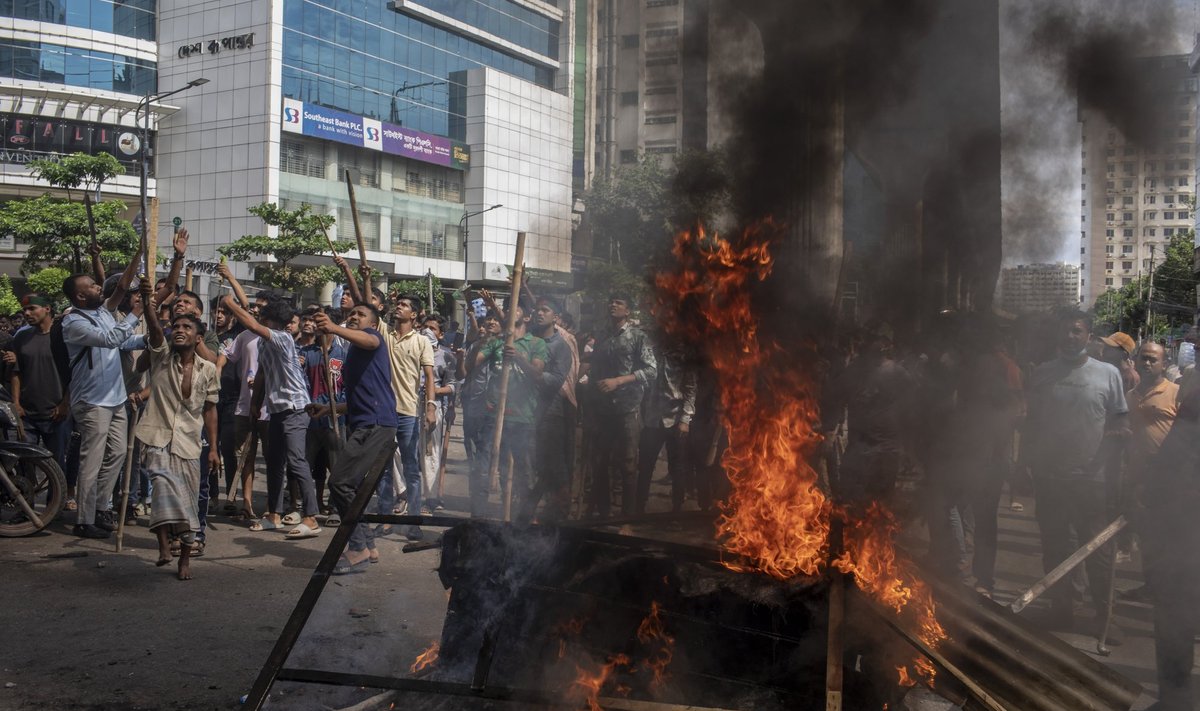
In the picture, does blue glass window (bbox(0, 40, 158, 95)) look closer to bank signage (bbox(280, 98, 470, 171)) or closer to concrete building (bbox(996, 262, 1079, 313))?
bank signage (bbox(280, 98, 470, 171))

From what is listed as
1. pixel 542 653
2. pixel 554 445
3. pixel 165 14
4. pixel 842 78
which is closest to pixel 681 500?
pixel 554 445

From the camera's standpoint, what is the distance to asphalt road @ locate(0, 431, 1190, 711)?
4.13 metres

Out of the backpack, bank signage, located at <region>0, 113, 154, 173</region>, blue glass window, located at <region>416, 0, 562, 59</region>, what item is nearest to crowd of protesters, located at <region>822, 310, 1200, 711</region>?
the backpack

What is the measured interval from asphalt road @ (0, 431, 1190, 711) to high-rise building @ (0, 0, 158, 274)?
117 ft

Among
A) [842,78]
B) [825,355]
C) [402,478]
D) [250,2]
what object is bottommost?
[402,478]

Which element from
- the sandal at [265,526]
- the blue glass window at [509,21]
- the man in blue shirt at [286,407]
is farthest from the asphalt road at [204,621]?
the blue glass window at [509,21]

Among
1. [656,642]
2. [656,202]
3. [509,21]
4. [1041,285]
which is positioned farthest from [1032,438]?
[509,21]

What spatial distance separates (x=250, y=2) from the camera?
38.7m

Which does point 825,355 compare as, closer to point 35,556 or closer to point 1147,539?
point 1147,539

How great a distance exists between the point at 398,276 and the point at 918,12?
1560 inches

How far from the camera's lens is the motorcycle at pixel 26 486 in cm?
697

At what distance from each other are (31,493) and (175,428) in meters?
1.93

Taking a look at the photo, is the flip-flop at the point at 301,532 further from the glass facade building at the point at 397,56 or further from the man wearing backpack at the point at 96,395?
the glass facade building at the point at 397,56

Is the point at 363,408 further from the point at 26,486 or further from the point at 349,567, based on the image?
the point at 26,486
